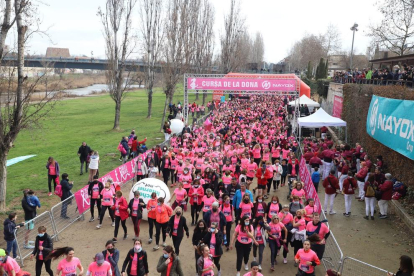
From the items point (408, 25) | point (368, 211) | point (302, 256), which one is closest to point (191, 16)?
point (408, 25)

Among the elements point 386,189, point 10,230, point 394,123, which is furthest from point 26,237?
point 394,123

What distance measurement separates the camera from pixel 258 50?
4702 inches

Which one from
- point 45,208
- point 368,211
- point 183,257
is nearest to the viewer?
point 183,257

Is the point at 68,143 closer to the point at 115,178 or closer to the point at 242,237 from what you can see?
the point at 115,178

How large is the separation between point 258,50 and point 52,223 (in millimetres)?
115991

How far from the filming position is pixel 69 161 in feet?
66.8

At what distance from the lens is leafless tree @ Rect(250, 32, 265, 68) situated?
114738mm

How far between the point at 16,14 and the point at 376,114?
13595 millimetres

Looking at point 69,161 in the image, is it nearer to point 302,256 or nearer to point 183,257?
point 183,257

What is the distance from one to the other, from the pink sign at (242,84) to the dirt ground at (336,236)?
1183 centimetres

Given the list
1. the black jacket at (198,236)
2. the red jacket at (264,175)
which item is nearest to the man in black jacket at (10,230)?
the black jacket at (198,236)

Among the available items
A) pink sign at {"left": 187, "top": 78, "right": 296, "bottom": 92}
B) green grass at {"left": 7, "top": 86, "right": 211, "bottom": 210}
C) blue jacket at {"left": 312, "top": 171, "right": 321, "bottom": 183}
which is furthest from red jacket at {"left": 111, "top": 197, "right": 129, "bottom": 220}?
pink sign at {"left": 187, "top": 78, "right": 296, "bottom": 92}

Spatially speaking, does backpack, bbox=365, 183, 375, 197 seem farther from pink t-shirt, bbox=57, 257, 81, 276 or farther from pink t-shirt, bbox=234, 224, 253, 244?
pink t-shirt, bbox=57, 257, 81, 276

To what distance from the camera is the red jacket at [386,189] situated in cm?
1052
